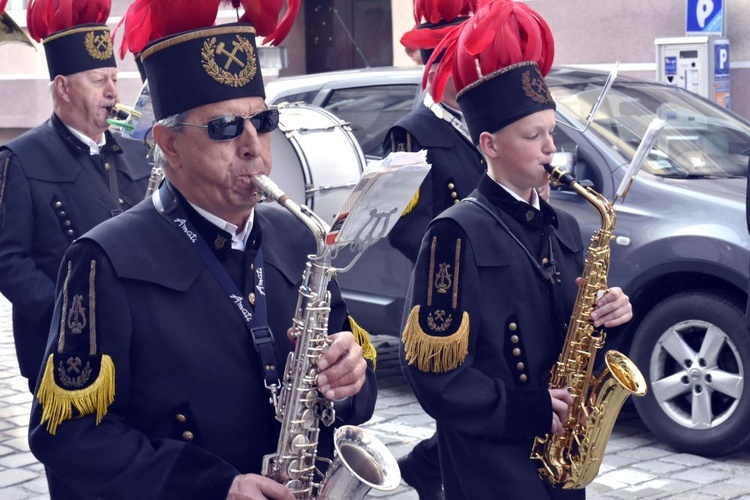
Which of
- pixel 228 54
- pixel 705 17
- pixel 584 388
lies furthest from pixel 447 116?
pixel 705 17

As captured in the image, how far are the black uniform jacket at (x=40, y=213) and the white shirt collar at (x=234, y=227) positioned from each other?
6.92ft

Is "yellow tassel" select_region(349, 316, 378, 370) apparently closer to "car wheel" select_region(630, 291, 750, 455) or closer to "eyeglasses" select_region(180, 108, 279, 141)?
"eyeglasses" select_region(180, 108, 279, 141)

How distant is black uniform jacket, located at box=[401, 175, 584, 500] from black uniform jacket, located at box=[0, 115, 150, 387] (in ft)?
5.93

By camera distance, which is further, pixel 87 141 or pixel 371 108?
pixel 371 108

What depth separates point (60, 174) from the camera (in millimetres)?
5258

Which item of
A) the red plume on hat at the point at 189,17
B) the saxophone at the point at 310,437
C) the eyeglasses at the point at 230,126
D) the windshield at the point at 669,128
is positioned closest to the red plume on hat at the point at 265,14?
the red plume on hat at the point at 189,17

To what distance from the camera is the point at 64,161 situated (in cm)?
530

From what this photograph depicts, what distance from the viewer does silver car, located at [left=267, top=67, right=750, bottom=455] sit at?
641 centimetres

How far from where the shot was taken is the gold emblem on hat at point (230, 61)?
9.71 feet

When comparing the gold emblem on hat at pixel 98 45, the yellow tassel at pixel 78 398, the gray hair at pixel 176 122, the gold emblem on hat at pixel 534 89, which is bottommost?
the yellow tassel at pixel 78 398

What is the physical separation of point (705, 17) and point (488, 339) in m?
8.37

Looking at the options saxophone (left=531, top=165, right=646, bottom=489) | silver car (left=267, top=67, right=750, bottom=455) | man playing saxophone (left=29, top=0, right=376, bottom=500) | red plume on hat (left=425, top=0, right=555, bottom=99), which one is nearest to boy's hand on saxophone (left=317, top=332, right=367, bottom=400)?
man playing saxophone (left=29, top=0, right=376, bottom=500)

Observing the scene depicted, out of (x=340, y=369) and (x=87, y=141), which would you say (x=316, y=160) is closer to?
(x=87, y=141)

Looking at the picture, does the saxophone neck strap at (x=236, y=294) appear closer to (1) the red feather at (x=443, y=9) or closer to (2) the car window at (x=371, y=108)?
(1) the red feather at (x=443, y=9)
